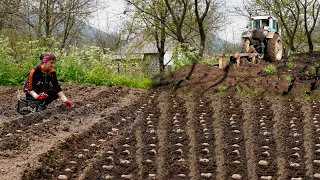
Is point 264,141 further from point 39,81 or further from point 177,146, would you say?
point 39,81

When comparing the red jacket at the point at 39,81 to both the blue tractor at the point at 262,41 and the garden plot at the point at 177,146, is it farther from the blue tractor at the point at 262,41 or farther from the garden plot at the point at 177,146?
the blue tractor at the point at 262,41

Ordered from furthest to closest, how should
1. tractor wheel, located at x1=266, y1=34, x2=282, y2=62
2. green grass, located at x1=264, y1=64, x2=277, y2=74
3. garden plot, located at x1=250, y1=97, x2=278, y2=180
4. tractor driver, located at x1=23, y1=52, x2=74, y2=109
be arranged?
tractor wheel, located at x1=266, y1=34, x2=282, y2=62, green grass, located at x1=264, y1=64, x2=277, y2=74, tractor driver, located at x1=23, y1=52, x2=74, y2=109, garden plot, located at x1=250, y1=97, x2=278, y2=180

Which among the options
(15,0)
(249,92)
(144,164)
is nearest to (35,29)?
(15,0)

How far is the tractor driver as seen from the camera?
670 centimetres

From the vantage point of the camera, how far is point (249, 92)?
998 cm

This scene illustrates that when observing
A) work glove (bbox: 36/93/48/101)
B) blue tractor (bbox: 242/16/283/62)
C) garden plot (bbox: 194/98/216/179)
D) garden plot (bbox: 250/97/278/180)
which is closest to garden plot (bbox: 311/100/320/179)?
garden plot (bbox: 250/97/278/180)

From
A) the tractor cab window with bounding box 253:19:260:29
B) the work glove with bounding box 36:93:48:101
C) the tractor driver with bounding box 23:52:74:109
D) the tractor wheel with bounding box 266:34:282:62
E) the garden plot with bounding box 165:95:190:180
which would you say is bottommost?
the garden plot with bounding box 165:95:190:180

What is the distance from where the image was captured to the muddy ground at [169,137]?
13.0 ft

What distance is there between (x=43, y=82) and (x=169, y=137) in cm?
253

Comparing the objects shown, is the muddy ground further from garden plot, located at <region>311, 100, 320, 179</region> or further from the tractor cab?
the tractor cab

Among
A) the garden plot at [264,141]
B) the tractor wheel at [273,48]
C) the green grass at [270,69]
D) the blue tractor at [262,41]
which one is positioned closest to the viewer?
the garden plot at [264,141]

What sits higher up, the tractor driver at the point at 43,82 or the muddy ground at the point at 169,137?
the tractor driver at the point at 43,82

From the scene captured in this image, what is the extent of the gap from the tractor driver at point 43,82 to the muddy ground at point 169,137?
0.26 meters

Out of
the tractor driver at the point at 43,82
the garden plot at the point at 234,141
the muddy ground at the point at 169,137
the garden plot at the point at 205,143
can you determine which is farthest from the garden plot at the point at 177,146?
the tractor driver at the point at 43,82
